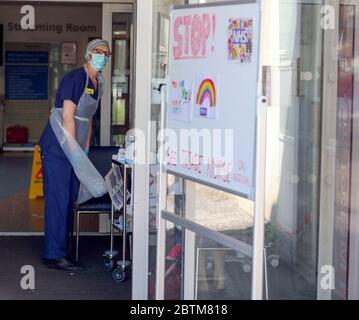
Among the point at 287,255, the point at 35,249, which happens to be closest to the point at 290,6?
the point at 287,255

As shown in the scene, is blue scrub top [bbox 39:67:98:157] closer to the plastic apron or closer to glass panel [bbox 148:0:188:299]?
the plastic apron

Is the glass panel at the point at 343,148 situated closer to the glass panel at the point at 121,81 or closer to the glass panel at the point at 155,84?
the glass panel at the point at 155,84

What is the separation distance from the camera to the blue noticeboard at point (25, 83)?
48.2 ft

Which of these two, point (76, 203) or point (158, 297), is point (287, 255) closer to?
point (158, 297)

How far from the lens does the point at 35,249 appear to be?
645 centimetres

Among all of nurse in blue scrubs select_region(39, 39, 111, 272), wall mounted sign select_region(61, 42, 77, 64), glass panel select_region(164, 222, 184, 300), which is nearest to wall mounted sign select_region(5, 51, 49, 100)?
wall mounted sign select_region(61, 42, 77, 64)

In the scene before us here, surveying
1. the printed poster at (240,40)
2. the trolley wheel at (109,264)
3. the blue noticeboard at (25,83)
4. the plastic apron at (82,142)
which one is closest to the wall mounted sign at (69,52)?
the blue noticeboard at (25,83)

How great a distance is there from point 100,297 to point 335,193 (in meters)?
1.71

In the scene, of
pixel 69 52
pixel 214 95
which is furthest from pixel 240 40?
pixel 69 52

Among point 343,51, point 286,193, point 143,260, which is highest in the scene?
point 343,51

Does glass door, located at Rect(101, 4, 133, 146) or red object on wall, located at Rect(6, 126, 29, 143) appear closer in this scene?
glass door, located at Rect(101, 4, 133, 146)

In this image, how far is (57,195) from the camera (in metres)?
5.69

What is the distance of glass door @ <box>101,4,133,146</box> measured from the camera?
23.1 feet

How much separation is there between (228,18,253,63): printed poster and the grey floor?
240 centimetres
